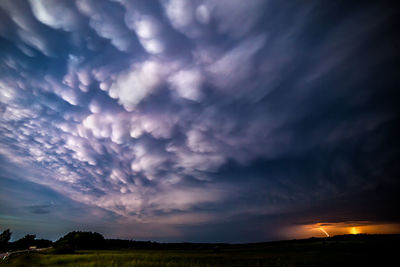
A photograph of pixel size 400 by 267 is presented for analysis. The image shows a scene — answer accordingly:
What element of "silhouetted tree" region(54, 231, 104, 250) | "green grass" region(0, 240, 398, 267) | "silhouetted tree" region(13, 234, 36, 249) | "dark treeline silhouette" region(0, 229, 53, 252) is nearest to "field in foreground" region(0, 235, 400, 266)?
"green grass" region(0, 240, 398, 267)

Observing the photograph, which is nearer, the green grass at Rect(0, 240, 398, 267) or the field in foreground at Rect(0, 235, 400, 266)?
the green grass at Rect(0, 240, 398, 267)

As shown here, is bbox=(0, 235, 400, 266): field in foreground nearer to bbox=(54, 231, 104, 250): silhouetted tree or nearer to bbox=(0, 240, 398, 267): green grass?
bbox=(0, 240, 398, 267): green grass

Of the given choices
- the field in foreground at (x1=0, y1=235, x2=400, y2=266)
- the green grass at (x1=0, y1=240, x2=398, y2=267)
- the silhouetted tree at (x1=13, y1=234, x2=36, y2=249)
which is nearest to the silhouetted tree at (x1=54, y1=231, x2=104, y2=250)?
the silhouetted tree at (x1=13, y1=234, x2=36, y2=249)

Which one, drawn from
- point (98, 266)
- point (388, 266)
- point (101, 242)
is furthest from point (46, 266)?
point (101, 242)

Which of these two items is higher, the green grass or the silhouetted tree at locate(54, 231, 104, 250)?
the silhouetted tree at locate(54, 231, 104, 250)

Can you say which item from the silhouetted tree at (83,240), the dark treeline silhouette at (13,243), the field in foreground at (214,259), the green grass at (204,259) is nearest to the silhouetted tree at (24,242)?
the dark treeline silhouette at (13,243)

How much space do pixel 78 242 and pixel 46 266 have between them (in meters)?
134

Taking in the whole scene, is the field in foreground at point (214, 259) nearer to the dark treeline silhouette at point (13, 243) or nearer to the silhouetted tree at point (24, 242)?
the dark treeline silhouette at point (13, 243)

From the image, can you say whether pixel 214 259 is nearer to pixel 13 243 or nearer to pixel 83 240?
pixel 83 240

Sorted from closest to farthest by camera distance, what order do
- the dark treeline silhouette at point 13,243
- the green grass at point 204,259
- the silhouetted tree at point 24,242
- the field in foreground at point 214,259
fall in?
the green grass at point 204,259 < the field in foreground at point 214,259 < the dark treeline silhouette at point 13,243 < the silhouetted tree at point 24,242

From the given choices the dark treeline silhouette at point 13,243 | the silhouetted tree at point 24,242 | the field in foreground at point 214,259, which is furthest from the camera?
the silhouetted tree at point 24,242

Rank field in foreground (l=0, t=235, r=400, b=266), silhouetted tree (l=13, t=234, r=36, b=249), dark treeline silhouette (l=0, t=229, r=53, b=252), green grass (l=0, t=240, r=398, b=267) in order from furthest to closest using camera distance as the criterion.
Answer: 1. silhouetted tree (l=13, t=234, r=36, b=249)
2. dark treeline silhouette (l=0, t=229, r=53, b=252)
3. field in foreground (l=0, t=235, r=400, b=266)
4. green grass (l=0, t=240, r=398, b=267)

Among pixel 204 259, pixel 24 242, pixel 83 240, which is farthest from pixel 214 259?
pixel 24 242

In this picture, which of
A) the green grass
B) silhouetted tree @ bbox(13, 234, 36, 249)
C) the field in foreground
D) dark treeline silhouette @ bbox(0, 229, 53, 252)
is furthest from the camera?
silhouetted tree @ bbox(13, 234, 36, 249)
